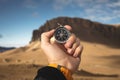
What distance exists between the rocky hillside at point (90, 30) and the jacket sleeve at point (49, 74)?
9686 centimetres

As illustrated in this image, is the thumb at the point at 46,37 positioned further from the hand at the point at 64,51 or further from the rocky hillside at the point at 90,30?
the rocky hillside at the point at 90,30

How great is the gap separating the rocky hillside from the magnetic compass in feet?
315

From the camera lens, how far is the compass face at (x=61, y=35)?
3.05m

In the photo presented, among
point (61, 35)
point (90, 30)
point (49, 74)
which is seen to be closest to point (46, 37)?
point (61, 35)

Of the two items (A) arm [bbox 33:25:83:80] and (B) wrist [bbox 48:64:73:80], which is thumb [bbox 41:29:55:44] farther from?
(B) wrist [bbox 48:64:73:80]

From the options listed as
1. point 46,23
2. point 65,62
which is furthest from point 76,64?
point 46,23

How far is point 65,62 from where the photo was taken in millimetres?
2748

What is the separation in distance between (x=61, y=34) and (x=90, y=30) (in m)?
107

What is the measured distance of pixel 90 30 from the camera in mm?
109312

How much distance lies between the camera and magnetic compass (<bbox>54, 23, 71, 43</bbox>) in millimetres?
3046

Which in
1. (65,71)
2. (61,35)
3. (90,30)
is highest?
(61,35)

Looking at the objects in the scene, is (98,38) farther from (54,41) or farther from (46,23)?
(54,41)

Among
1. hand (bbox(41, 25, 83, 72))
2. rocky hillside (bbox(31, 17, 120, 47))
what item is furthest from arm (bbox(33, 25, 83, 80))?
rocky hillside (bbox(31, 17, 120, 47))

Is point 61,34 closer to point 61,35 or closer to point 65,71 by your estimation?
point 61,35
